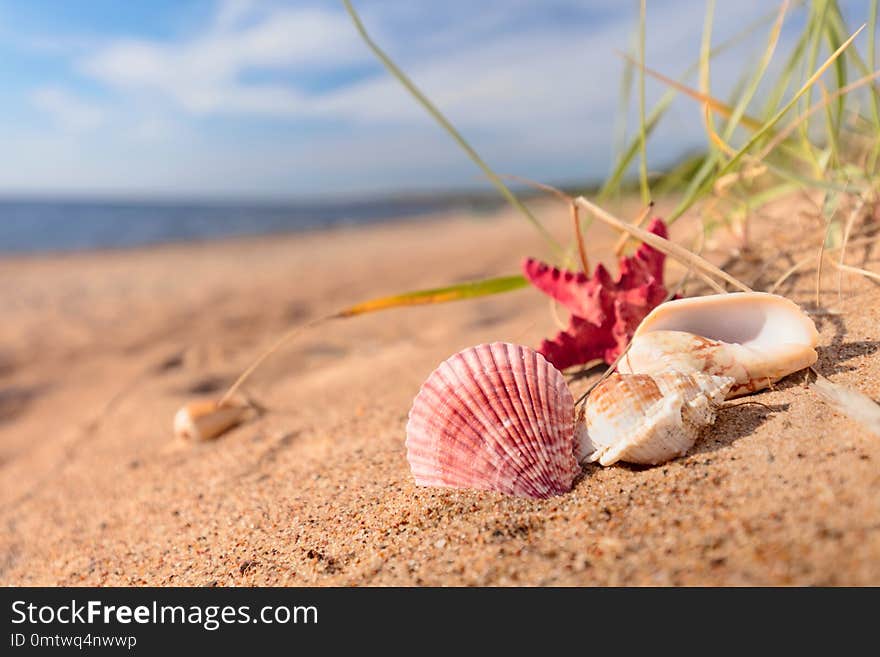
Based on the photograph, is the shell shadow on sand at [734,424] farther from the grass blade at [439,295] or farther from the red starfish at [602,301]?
the grass blade at [439,295]

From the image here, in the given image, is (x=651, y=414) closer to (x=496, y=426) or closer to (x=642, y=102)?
(x=496, y=426)

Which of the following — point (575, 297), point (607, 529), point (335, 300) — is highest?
point (575, 297)

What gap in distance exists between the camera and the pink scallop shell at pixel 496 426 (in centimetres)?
129

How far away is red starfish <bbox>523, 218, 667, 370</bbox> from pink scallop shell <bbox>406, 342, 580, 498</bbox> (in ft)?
1.22

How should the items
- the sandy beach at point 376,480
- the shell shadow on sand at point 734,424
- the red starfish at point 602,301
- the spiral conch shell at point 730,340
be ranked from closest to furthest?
1. the sandy beach at point 376,480
2. the shell shadow on sand at point 734,424
3. the spiral conch shell at point 730,340
4. the red starfish at point 602,301

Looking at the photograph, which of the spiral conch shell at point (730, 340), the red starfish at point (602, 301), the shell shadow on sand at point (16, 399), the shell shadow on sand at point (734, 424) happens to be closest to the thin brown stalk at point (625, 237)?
the red starfish at point (602, 301)

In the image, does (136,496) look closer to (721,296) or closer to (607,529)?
(607,529)

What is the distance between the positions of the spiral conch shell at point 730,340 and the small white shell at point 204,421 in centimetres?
179

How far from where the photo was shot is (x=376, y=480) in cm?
164
